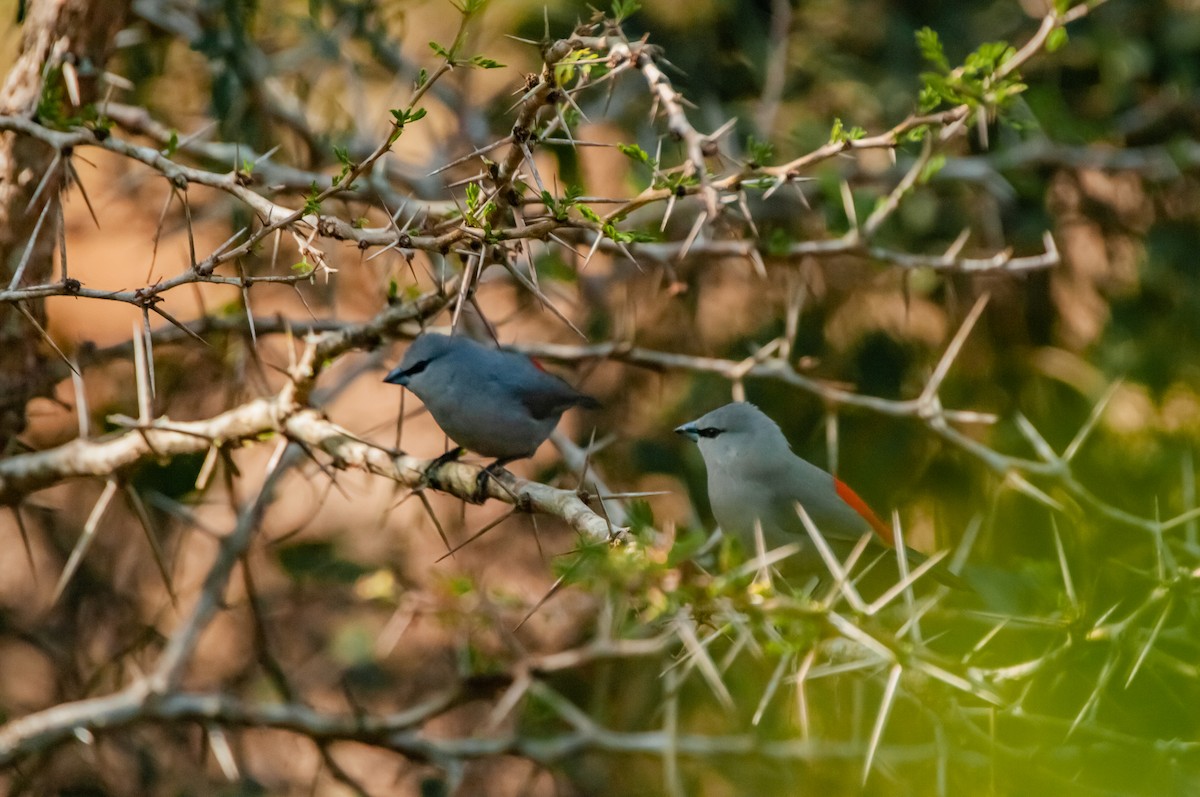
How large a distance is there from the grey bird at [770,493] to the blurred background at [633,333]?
387 millimetres

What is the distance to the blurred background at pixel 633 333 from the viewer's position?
4.81 metres

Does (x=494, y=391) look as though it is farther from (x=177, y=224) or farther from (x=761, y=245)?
(x=177, y=224)

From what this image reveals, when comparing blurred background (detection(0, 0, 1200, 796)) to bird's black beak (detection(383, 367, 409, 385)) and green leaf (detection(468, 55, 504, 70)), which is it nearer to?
bird's black beak (detection(383, 367, 409, 385))

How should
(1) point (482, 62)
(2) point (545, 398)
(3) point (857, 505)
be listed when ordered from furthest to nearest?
(2) point (545, 398), (3) point (857, 505), (1) point (482, 62)

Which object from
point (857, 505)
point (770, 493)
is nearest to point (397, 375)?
point (770, 493)

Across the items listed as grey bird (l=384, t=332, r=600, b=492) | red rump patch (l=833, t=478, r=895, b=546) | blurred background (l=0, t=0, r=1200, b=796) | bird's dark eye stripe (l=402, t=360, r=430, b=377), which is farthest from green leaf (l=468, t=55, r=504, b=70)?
red rump patch (l=833, t=478, r=895, b=546)

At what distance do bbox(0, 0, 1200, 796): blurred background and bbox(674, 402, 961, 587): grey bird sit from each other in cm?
39

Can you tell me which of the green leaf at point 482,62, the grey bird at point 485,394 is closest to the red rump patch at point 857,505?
the grey bird at point 485,394

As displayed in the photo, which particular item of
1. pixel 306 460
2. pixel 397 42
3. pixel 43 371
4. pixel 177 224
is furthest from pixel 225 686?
pixel 397 42

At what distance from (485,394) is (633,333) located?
906 millimetres

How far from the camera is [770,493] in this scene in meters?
4.04

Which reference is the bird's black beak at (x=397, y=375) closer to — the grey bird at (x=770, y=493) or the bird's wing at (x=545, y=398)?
the bird's wing at (x=545, y=398)

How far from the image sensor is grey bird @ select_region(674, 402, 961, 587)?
4.02 metres

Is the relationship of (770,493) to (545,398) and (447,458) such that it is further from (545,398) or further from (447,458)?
(447,458)
